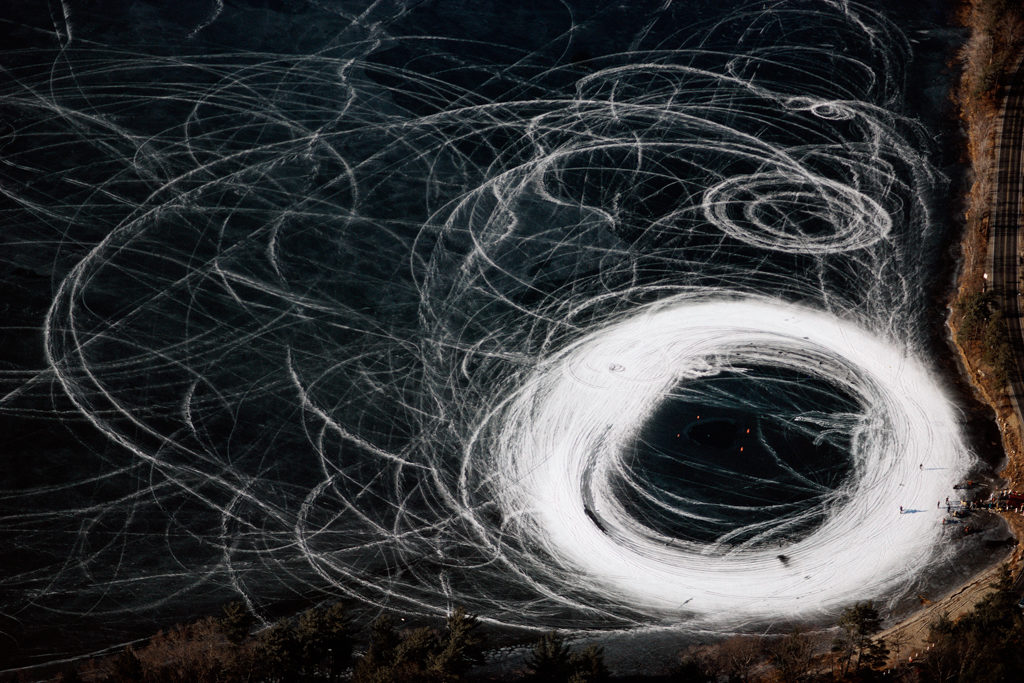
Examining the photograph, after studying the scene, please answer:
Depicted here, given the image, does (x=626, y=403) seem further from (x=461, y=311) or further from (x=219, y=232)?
(x=219, y=232)

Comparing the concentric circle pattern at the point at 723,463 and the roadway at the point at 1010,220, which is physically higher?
the roadway at the point at 1010,220

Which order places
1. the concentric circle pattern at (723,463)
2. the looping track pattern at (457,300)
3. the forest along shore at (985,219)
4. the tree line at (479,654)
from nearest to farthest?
1. the tree line at (479,654)
2. the concentric circle pattern at (723,463)
3. the looping track pattern at (457,300)
4. the forest along shore at (985,219)

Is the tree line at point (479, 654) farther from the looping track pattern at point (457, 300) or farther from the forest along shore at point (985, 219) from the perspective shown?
the forest along shore at point (985, 219)

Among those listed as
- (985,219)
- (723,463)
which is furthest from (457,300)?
(985,219)

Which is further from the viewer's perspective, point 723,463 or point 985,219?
point 985,219

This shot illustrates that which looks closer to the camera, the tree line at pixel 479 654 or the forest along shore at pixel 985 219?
the tree line at pixel 479 654

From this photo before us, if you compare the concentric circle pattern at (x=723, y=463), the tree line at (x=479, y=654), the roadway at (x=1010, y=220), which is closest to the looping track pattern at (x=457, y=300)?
the concentric circle pattern at (x=723, y=463)

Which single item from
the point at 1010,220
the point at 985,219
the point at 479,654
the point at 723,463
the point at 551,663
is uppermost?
the point at 985,219

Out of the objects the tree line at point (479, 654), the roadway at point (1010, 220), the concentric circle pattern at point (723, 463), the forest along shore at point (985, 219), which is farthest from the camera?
the roadway at point (1010, 220)

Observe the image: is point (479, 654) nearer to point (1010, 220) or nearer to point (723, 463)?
point (723, 463)

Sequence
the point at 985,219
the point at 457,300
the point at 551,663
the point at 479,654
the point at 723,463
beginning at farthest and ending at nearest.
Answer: the point at 985,219
the point at 457,300
the point at 723,463
the point at 479,654
the point at 551,663

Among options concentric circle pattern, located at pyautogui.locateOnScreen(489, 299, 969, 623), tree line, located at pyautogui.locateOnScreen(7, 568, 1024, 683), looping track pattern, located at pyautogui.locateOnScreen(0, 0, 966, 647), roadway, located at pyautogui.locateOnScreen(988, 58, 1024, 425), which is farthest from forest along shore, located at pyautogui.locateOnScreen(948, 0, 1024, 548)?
tree line, located at pyautogui.locateOnScreen(7, 568, 1024, 683)

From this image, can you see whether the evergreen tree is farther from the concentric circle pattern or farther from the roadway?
the roadway
